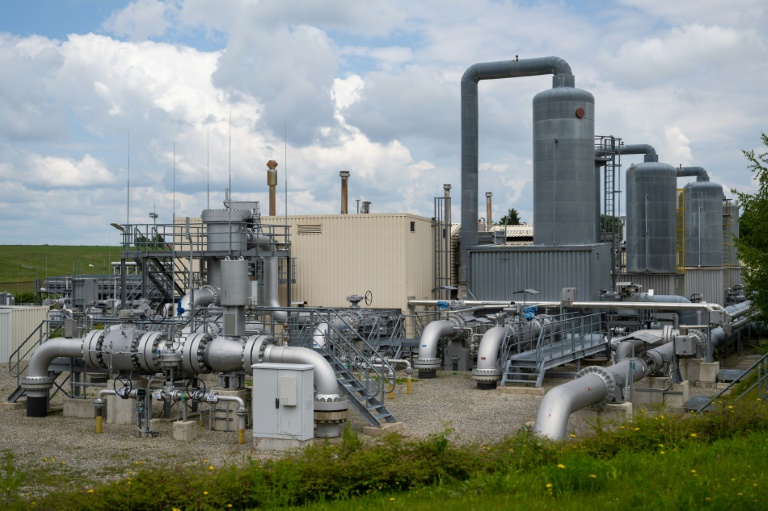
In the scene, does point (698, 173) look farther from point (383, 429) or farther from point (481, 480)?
point (481, 480)

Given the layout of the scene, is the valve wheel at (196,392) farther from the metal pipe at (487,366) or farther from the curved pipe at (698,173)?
the curved pipe at (698,173)

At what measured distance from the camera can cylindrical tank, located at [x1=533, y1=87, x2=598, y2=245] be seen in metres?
33.6

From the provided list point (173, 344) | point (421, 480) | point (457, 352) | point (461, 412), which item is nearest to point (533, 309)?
point (457, 352)

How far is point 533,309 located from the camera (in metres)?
26.7

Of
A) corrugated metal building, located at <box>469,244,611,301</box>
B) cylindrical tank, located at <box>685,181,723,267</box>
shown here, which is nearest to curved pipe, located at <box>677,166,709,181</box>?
cylindrical tank, located at <box>685,181,723,267</box>

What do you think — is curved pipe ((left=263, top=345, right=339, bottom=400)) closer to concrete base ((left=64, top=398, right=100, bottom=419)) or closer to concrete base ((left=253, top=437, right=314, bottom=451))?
concrete base ((left=253, top=437, right=314, bottom=451))

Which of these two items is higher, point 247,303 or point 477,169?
point 477,169

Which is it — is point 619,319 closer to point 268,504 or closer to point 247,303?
point 247,303

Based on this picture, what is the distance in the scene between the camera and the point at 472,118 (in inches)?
1435

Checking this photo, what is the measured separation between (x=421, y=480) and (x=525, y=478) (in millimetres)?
1431

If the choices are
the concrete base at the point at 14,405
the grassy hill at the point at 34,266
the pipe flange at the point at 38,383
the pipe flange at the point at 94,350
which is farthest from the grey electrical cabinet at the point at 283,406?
the grassy hill at the point at 34,266

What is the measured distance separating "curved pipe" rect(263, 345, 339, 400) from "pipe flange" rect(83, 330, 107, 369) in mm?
4278

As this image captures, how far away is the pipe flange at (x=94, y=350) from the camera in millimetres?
19953

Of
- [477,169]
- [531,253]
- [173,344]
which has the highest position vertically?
[477,169]
